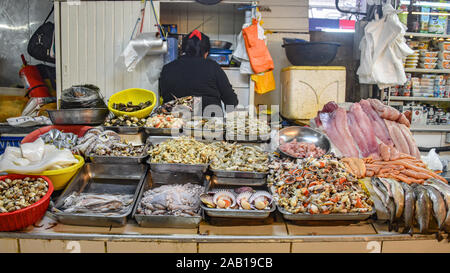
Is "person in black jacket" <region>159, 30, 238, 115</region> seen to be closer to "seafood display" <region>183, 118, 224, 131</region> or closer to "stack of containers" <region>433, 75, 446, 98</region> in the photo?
"seafood display" <region>183, 118, 224, 131</region>

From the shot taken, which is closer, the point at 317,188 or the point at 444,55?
the point at 317,188

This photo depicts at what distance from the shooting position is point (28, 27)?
17.6ft

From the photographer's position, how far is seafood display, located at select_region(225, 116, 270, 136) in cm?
252

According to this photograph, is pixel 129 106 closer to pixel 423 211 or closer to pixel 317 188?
pixel 317 188

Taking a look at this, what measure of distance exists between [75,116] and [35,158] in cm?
71

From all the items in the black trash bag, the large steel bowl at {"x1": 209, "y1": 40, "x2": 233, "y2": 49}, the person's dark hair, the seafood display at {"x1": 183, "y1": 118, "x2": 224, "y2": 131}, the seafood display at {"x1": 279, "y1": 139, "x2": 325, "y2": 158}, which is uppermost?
the large steel bowl at {"x1": 209, "y1": 40, "x2": 233, "y2": 49}

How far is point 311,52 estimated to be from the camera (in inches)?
171

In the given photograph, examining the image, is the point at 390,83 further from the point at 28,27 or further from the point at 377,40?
the point at 28,27

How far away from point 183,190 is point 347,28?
6.42m

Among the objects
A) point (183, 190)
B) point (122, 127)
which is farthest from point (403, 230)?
point (122, 127)

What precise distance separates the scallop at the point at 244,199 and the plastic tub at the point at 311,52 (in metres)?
2.99

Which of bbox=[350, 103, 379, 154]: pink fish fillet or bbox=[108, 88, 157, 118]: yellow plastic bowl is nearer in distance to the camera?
bbox=[350, 103, 379, 154]: pink fish fillet

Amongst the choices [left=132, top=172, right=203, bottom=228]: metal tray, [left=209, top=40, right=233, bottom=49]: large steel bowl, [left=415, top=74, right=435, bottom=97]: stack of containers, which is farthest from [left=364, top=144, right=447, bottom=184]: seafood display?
[left=415, top=74, right=435, bottom=97]: stack of containers

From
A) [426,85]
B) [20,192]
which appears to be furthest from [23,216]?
[426,85]
